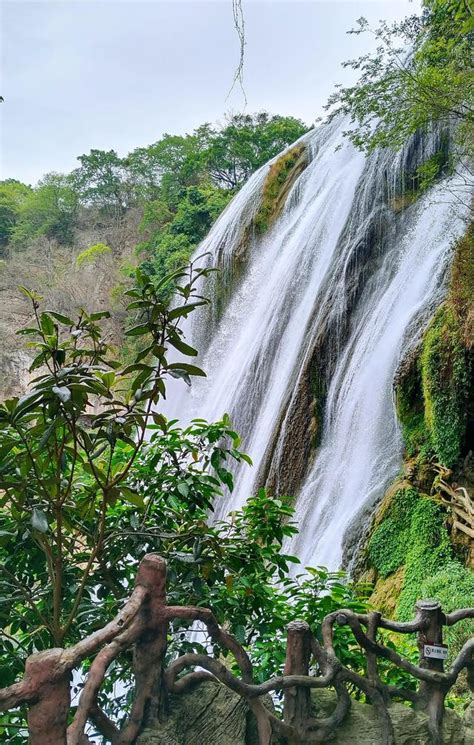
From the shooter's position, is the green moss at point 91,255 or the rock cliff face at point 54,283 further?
the green moss at point 91,255

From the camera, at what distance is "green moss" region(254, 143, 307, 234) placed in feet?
49.1

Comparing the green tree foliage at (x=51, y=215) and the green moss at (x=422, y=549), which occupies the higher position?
the green tree foliage at (x=51, y=215)

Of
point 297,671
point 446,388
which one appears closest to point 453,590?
point 446,388

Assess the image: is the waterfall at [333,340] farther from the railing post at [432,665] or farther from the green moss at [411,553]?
the railing post at [432,665]

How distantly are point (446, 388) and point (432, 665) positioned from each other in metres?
4.96

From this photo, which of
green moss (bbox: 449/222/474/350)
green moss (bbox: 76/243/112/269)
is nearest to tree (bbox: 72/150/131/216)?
green moss (bbox: 76/243/112/269)

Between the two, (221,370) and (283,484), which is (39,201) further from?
(283,484)

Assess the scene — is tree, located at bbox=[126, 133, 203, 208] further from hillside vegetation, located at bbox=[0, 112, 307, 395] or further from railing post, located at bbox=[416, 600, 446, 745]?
railing post, located at bbox=[416, 600, 446, 745]

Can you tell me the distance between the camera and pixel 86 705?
4.49 ft

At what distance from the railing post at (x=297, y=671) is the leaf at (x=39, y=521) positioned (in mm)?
699

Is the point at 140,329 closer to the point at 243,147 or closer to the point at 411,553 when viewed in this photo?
the point at 411,553

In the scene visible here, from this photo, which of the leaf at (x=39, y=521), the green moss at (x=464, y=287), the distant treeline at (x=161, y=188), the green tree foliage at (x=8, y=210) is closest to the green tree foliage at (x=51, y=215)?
the distant treeline at (x=161, y=188)

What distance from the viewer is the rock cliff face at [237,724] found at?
1.56 meters

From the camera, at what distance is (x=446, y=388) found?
21.3 ft
